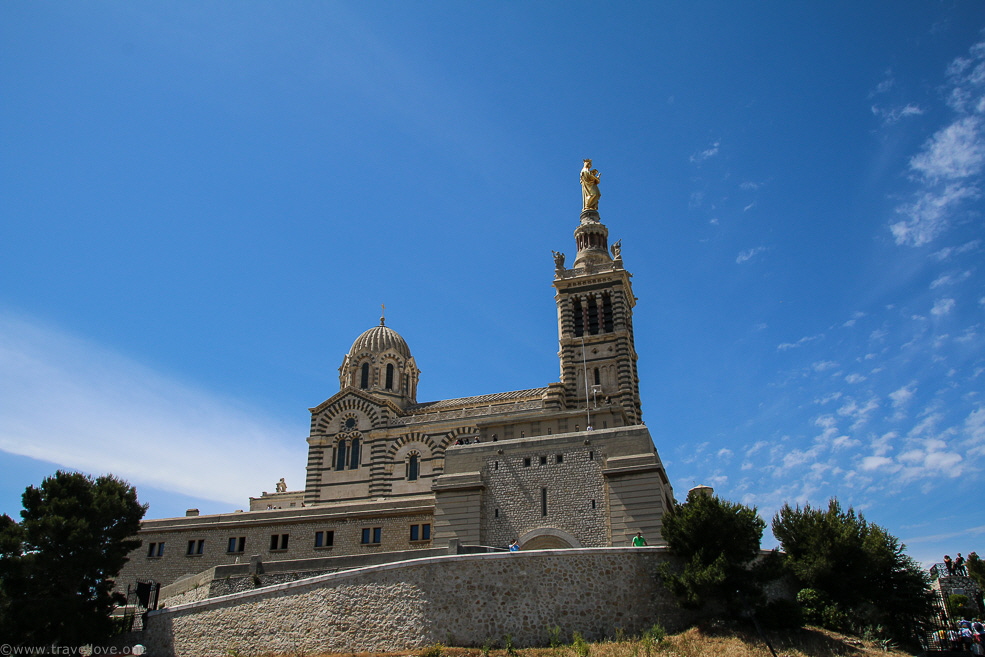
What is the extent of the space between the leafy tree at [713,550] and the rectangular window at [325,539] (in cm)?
2064

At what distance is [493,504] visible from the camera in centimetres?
3575

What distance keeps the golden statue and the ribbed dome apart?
18.3 metres

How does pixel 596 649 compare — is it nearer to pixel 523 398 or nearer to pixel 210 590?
pixel 210 590

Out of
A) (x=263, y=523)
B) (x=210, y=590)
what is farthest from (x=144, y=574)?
(x=210, y=590)

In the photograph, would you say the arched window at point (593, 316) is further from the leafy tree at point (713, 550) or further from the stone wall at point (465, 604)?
the stone wall at point (465, 604)

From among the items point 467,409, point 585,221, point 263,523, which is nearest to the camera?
point 263,523

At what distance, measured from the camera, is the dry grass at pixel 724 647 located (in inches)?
941

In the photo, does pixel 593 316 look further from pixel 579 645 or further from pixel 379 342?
pixel 579 645

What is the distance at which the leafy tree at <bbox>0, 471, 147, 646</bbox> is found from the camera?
29.2m

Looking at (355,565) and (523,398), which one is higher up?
(523,398)

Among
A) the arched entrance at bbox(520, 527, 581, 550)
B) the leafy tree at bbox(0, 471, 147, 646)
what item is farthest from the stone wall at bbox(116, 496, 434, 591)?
the leafy tree at bbox(0, 471, 147, 646)

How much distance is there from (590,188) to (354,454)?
2830 cm

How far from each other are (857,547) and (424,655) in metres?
15.2

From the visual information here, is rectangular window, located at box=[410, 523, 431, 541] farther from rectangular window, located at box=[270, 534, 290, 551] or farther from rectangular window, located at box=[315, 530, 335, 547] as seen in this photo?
rectangular window, located at box=[270, 534, 290, 551]
